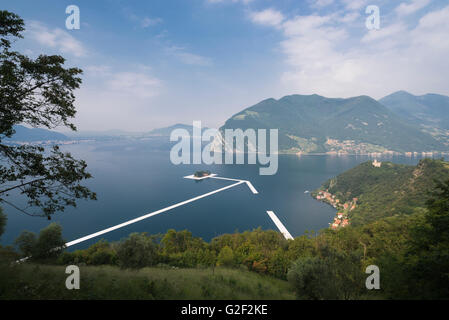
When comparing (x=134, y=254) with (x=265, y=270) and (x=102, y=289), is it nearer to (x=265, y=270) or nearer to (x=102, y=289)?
(x=102, y=289)

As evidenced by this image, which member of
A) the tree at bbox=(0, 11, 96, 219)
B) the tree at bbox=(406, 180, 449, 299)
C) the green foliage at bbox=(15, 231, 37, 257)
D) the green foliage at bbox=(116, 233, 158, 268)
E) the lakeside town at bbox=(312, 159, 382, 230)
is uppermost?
the tree at bbox=(0, 11, 96, 219)

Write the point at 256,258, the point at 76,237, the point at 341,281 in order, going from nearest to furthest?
the point at 341,281, the point at 256,258, the point at 76,237

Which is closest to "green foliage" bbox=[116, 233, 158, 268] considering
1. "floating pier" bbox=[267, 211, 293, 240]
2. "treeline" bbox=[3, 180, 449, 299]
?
"treeline" bbox=[3, 180, 449, 299]

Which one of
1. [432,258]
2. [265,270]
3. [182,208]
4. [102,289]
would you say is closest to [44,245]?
[102,289]

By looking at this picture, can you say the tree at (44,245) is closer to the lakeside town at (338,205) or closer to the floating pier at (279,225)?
the floating pier at (279,225)

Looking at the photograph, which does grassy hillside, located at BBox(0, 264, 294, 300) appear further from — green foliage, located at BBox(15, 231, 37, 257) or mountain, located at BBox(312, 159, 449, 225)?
mountain, located at BBox(312, 159, 449, 225)
